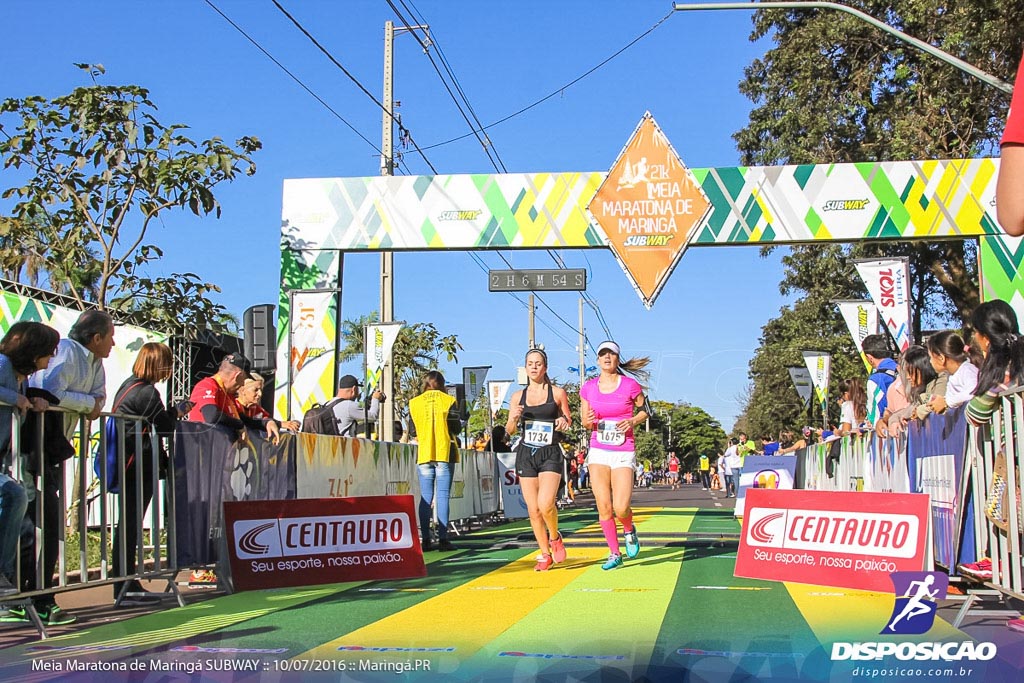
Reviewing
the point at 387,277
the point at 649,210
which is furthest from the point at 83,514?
the point at 387,277

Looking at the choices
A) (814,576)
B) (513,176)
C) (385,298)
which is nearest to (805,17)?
(385,298)

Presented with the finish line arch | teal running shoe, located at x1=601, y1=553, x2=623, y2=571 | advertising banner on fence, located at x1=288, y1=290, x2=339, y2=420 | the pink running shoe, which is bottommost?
teal running shoe, located at x1=601, y1=553, x2=623, y2=571

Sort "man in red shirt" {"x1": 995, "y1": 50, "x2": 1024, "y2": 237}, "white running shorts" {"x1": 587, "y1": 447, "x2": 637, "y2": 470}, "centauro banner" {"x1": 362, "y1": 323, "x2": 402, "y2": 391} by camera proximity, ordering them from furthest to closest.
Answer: "centauro banner" {"x1": 362, "y1": 323, "x2": 402, "y2": 391}
"white running shorts" {"x1": 587, "y1": 447, "x2": 637, "y2": 470}
"man in red shirt" {"x1": 995, "y1": 50, "x2": 1024, "y2": 237}

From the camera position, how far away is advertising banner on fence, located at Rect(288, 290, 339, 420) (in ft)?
49.4

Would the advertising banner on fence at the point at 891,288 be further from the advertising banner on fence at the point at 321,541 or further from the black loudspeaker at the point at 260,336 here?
the advertising banner on fence at the point at 321,541

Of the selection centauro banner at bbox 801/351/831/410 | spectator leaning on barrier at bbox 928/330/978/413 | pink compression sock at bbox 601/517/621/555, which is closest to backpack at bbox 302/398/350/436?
pink compression sock at bbox 601/517/621/555

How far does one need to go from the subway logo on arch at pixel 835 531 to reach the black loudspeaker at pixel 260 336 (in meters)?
9.67

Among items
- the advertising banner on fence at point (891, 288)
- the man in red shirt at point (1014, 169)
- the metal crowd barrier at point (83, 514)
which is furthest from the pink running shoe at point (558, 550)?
the advertising banner on fence at point (891, 288)

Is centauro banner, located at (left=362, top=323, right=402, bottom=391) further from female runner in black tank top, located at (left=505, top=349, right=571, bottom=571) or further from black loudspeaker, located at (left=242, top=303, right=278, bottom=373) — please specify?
female runner in black tank top, located at (left=505, top=349, right=571, bottom=571)

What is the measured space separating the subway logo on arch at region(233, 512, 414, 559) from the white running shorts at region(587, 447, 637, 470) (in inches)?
69.5

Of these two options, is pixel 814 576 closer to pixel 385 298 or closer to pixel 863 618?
pixel 863 618

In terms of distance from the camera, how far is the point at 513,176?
50.0 ft

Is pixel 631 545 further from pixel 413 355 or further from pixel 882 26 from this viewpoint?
pixel 413 355

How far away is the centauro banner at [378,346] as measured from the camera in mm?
19531
